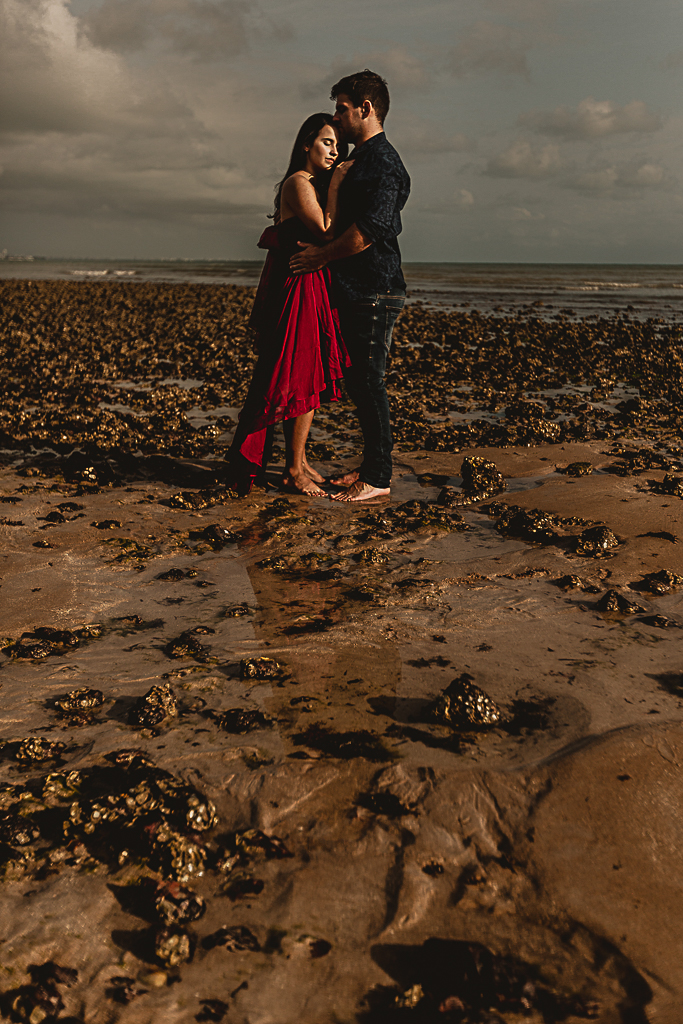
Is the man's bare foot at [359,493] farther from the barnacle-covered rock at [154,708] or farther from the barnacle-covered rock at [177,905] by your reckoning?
the barnacle-covered rock at [177,905]

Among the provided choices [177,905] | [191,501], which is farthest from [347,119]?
[177,905]

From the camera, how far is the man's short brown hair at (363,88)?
475 cm

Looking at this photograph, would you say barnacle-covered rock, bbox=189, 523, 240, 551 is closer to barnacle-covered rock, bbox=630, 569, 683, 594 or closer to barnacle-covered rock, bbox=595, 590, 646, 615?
barnacle-covered rock, bbox=595, 590, 646, 615

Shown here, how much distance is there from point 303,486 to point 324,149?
95.7 inches

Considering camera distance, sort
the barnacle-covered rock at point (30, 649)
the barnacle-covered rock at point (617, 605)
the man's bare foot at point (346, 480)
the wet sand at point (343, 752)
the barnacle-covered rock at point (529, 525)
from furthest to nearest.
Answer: the man's bare foot at point (346, 480)
the barnacle-covered rock at point (529, 525)
the barnacle-covered rock at point (617, 605)
the barnacle-covered rock at point (30, 649)
the wet sand at point (343, 752)

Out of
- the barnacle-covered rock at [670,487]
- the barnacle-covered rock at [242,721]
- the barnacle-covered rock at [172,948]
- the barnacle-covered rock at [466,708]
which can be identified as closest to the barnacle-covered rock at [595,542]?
the barnacle-covered rock at [670,487]

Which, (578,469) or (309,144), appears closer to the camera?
(309,144)

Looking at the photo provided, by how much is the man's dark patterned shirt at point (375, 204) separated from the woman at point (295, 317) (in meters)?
0.11

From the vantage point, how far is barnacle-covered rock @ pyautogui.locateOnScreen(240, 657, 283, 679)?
3092 mm

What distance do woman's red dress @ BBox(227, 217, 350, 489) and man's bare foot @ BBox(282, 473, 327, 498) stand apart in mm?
472

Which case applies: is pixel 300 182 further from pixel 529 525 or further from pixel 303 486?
pixel 529 525

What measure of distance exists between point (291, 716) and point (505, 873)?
1030 millimetres

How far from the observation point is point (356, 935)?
1.92m

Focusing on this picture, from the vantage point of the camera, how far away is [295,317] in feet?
17.2
